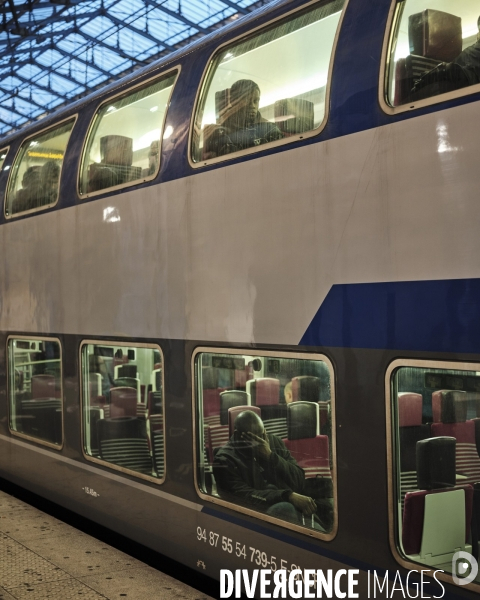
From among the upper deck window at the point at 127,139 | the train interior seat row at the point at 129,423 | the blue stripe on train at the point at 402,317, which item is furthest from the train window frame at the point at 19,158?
the blue stripe on train at the point at 402,317

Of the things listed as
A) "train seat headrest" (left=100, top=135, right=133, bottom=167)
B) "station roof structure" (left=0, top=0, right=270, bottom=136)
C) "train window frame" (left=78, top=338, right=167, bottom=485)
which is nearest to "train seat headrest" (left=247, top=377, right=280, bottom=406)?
"train window frame" (left=78, top=338, right=167, bottom=485)

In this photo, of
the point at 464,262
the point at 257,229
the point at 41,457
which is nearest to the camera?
the point at 464,262

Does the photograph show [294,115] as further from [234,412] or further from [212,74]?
[234,412]

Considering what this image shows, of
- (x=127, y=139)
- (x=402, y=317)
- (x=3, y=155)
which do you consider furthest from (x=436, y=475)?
(x=3, y=155)

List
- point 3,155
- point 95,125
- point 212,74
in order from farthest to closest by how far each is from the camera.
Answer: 1. point 3,155
2. point 95,125
3. point 212,74

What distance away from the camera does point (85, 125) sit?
6.49 metres

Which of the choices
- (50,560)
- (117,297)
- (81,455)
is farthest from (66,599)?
(117,297)

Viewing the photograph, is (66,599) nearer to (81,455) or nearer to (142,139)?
(81,455)

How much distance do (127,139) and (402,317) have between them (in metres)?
3.10

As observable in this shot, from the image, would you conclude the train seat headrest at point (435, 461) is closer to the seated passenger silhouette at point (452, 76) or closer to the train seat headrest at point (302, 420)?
the train seat headrest at point (302, 420)

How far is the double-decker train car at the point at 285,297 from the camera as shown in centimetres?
340

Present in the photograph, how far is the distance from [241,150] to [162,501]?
251 cm

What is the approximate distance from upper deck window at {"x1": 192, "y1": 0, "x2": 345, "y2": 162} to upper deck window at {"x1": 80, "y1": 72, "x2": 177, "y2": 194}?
0.49m

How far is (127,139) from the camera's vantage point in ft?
18.9
